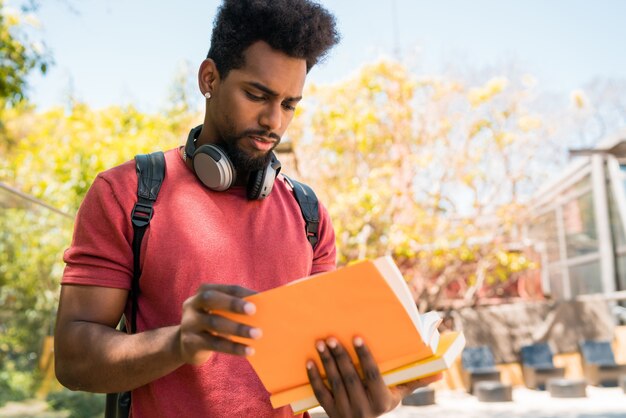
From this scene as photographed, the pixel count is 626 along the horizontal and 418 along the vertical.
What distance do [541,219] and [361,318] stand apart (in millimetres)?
17459

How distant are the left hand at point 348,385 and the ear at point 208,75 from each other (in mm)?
783

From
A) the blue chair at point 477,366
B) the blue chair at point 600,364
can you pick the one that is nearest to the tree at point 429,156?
the blue chair at point 477,366

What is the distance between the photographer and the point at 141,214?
1.39 m

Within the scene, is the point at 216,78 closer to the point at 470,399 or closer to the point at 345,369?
the point at 345,369

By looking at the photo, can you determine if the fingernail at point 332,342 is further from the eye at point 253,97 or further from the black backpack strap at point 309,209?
the eye at point 253,97

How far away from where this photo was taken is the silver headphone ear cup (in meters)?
1.51

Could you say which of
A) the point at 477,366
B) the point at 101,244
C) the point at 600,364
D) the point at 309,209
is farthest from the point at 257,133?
the point at 600,364

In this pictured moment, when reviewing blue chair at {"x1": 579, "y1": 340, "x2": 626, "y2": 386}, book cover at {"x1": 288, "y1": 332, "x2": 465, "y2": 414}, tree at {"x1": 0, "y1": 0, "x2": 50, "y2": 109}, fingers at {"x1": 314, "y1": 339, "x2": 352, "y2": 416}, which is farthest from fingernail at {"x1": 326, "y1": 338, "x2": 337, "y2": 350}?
blue chair at {"x1": 579, "y1": 340, "x2": 626, "y2": 386}

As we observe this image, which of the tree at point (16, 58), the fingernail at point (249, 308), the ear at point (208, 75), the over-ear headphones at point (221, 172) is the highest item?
the tree at point (16, 58)

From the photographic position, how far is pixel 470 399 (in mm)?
11766

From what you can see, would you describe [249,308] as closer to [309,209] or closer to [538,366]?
[309,209]

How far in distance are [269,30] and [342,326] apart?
2.54ft

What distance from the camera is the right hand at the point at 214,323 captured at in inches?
38.5

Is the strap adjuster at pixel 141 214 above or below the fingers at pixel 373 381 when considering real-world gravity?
above
